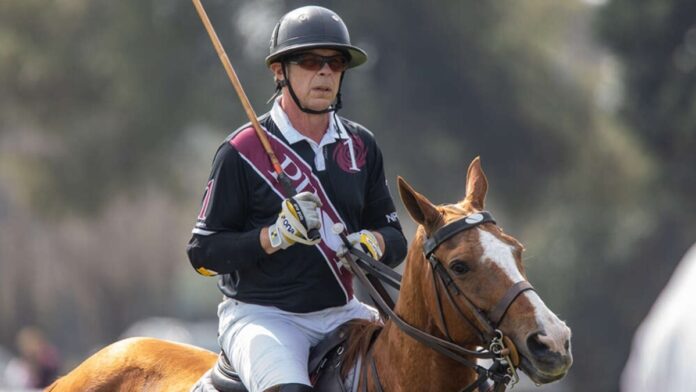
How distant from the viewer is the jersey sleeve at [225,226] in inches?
279

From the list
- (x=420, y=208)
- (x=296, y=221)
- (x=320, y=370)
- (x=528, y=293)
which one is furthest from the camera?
(x=320, y=370)

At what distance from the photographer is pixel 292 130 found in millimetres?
7477

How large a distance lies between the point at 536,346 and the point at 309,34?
2.32 metres

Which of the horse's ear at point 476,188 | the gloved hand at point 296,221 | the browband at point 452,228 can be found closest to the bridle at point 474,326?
the browband at point 452,228

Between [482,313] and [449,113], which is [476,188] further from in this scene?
[449,113]

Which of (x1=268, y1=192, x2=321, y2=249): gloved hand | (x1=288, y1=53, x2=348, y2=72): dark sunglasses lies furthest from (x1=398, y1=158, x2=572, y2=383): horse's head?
(x1=288, y1=53, x2=348, y2=72): dark sunglasses

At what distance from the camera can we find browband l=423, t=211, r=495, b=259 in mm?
6348

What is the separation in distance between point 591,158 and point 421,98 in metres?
4.70

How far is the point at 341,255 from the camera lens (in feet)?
23.5

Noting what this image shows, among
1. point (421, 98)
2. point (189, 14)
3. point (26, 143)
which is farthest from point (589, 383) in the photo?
point (26, 143)

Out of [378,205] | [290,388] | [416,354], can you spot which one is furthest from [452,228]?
[378,205]

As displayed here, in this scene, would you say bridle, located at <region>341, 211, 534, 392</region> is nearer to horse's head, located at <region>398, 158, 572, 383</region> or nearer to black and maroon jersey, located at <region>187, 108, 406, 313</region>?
horse's head, located at <region>398, 158, 572, 383</region>

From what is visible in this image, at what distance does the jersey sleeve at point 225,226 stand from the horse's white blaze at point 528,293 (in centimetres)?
136

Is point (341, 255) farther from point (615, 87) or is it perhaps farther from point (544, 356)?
point (615, 87)
